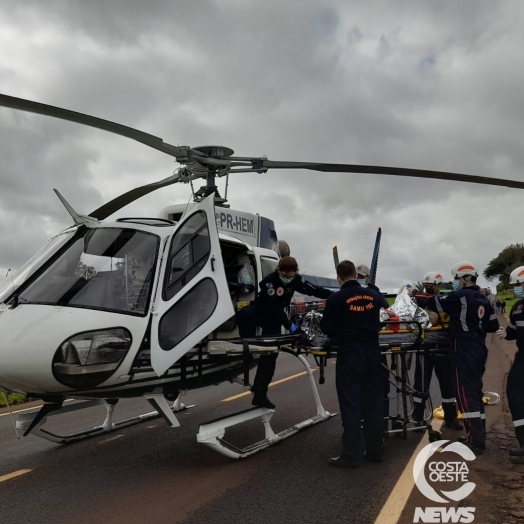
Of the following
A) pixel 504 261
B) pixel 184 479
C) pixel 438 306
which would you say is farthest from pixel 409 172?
pixel 504 261

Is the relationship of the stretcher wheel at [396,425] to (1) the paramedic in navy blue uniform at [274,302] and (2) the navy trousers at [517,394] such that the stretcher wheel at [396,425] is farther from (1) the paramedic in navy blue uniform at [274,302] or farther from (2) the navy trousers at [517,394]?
(1) the paramedic in navy blue uniform at [274,302]

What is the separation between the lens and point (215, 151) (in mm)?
6527

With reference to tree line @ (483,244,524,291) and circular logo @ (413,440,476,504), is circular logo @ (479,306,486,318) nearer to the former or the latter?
circular logo @ (413,440,476,504)

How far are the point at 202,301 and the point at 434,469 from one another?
2822 mm

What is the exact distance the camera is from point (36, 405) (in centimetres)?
983

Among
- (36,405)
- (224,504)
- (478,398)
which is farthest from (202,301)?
(36,405)

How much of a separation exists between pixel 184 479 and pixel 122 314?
5.65 ft

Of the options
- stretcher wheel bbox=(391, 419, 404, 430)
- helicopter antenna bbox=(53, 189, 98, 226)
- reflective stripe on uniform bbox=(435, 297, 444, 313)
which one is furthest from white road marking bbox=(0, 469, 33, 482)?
reflective stripe on uniform bbox=(435, 297, 444, 313)

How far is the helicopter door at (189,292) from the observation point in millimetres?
4988

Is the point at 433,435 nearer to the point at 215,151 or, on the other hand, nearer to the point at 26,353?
the point at 215,151

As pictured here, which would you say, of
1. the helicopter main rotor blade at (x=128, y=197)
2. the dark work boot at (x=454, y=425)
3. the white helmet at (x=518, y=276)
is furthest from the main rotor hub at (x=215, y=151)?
the dark work boot at (x=454, y=425)

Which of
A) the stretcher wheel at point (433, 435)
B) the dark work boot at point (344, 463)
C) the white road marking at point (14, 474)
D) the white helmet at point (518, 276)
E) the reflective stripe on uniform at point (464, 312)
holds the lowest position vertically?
the white road marking at point (14, 474)

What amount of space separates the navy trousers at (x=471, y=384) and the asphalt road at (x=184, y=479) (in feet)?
2.47

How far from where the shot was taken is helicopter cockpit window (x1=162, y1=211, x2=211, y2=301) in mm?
5234
